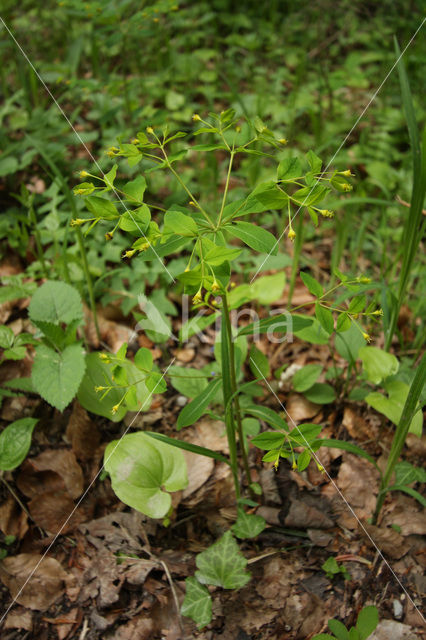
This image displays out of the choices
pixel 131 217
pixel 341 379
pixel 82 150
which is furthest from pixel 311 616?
pixel 82 150

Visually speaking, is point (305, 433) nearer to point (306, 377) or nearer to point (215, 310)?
point (215, 310)

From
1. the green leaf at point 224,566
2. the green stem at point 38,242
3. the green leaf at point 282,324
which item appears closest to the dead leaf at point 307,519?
the green leaf at point 224,566

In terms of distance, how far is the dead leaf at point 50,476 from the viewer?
1534 millimetres

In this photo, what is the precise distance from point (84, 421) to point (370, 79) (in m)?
2.99

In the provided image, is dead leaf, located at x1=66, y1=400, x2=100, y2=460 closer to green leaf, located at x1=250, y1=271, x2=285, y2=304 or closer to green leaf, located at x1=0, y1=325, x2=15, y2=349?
green leaf, located at x1=0, y1=325, x2=15, y2=349

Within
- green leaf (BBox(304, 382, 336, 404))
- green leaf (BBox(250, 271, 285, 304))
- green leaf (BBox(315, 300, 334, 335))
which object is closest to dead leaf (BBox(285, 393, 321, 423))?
green leaf (BBox(304, 382, 336, 404))

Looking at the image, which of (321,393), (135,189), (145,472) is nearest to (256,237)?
(135,189)

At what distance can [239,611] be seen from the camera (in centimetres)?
132

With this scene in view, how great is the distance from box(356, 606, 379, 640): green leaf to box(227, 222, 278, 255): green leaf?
92 cm

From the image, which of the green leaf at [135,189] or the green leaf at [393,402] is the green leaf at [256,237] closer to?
the green leaf at [135,189]

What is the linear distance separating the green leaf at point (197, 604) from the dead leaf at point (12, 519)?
1.83 feet

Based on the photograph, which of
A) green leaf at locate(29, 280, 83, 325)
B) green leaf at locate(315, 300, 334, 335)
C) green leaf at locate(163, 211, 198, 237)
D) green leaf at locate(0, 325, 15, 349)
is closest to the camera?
green leaf at locate(163, 211, 198, 237)

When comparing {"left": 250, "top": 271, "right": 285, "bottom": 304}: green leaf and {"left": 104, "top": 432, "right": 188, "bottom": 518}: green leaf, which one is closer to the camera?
{"left": 104, "top": 432, "right": 188, "bottom": 518}: green leaf

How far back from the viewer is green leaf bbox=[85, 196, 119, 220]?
996 millimetres
